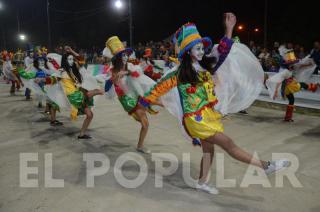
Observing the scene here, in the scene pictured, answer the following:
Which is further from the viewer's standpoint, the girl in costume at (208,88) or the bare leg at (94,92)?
the bare leg at (94,92)

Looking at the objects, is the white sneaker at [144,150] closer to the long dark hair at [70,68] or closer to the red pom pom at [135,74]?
the red pom pom at [135,74]

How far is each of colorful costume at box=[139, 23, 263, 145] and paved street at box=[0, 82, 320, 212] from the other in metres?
0.88

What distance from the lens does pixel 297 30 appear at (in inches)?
813

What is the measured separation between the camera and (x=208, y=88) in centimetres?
406

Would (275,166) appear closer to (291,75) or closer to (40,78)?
(291,75)

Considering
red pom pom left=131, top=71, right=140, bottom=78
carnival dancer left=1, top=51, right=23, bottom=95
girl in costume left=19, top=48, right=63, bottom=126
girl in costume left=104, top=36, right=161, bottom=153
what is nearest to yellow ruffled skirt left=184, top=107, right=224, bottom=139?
girl in costume left=104, top=36, right=161, bottom=153

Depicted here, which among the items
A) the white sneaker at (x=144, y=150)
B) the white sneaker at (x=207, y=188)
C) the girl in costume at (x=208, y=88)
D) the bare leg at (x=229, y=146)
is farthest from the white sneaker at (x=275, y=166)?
the white sneaker at (x=144, y=150)

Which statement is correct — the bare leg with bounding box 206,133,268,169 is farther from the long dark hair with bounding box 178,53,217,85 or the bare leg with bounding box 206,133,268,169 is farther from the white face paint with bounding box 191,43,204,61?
the white face paint with bounding box 191,43,204,61

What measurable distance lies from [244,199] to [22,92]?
13.4 metres

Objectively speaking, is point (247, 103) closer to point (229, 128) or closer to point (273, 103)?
point (229, 128)

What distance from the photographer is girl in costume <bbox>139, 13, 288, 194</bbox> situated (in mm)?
3959

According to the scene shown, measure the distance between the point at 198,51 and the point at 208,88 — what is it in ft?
1.50

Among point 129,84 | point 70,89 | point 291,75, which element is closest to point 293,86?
point 291,75

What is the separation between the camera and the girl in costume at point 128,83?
238 inches
